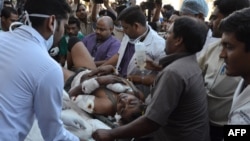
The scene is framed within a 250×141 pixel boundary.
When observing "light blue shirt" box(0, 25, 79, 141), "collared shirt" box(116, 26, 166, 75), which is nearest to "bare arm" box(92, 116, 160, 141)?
"light blue shirt" box(0, 25, 79, 141)

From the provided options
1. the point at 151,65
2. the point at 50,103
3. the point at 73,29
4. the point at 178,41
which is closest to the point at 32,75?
the point at 50,103

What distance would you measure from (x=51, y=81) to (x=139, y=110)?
0.91 metres

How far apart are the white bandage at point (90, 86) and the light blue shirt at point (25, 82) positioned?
0.87 m

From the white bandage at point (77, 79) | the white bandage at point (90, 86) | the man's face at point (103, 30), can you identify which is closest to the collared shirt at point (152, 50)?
the white bandage at point (77, 79)

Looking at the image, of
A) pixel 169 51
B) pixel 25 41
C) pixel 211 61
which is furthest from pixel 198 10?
pixel 25 41

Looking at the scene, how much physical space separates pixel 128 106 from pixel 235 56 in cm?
109

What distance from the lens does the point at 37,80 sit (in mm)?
1521

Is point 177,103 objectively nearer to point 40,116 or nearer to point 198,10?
point 40,116

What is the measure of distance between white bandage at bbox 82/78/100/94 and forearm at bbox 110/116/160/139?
1.90ft

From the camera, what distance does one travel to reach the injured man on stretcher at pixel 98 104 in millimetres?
2234

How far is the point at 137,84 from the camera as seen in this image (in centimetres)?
295

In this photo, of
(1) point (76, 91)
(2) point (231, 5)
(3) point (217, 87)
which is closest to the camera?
(3) point (217, 87)

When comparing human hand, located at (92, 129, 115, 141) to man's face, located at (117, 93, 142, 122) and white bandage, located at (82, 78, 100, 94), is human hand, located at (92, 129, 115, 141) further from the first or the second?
white bandage, located at (82, 78, 100, 94)
